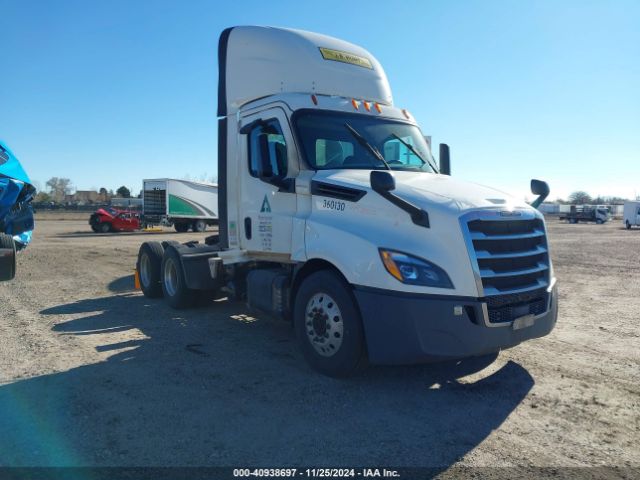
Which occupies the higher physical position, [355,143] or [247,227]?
[355,143]

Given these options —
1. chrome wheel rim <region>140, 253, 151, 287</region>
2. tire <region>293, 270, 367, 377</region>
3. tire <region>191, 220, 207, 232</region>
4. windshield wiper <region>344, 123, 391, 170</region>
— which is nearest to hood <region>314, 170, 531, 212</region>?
windshield wiper <region>344, 123, 391, 170</region>

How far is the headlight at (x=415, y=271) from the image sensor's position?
14.4ft

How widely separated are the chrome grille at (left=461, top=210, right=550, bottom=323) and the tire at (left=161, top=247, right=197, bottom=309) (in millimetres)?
5053

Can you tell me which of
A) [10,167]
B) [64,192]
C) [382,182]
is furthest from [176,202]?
[64,192]

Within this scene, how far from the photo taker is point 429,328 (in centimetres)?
431

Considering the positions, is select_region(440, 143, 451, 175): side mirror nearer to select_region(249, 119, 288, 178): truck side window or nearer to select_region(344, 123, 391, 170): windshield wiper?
select_region(344, 123, 391, 170): windshield wiper

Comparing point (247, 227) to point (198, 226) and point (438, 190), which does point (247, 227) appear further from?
point (198, 226)

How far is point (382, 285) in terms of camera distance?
448cm

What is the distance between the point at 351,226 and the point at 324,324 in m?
1.02

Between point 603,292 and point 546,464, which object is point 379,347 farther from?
point 603,292

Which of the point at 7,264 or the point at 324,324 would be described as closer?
the point at 324,324

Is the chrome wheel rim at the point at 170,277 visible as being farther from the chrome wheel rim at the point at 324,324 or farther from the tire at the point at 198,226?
the tire at the point at 198,226

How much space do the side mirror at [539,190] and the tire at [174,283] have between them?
522 cm

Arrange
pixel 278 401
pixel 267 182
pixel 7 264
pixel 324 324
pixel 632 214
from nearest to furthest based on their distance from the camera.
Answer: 1. pixel 278 401
2. pixel 324 324
3. pixel 7 264
4. pixel 267 182
5. pixel 632 214
